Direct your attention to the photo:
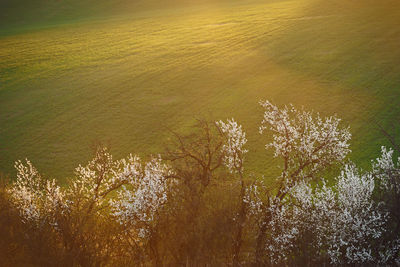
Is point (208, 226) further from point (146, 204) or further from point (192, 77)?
point (192, 77)

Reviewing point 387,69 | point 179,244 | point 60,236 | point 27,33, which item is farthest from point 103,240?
point 27,33

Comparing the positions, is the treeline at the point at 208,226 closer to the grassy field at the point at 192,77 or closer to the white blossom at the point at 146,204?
the white blossom at the point at 146,204

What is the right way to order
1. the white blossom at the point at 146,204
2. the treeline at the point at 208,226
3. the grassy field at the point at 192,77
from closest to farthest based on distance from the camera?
the treeline at the point at 208,226 < the white blossom at the point at 146,204 < the grassy field at the point at 192,77

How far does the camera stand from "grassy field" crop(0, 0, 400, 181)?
42.5m

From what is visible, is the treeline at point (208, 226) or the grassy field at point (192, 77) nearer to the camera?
the treeline at point (208, 226)

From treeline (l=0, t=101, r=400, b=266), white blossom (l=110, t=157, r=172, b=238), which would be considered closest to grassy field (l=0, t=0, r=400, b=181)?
treeline (l=0, t=101, r=400, b=266)

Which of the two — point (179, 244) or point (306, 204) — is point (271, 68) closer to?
point (306, 204)

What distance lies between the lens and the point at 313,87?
4903 cm

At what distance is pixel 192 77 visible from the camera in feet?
184

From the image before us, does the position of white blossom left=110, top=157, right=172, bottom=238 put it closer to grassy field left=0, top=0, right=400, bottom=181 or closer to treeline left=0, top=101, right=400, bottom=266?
treeline left=0, top=101, right=400, bottom=266

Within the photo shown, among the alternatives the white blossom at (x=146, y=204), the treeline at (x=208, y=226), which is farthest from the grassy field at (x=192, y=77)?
the white blossom at (x=146, y=204)

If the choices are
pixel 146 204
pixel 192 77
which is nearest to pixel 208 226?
pixel 146 204

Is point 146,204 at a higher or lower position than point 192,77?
lower

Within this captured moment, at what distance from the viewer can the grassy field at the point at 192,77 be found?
42469 mm
